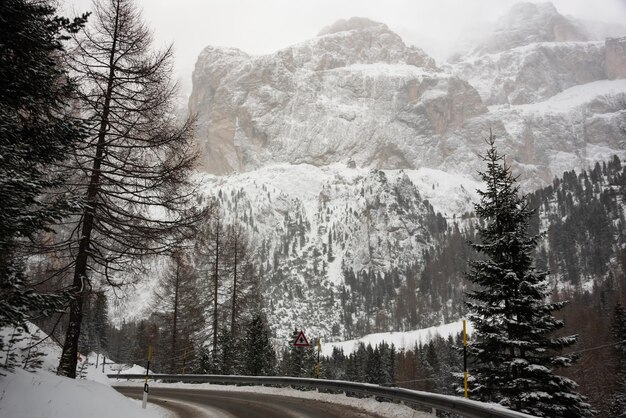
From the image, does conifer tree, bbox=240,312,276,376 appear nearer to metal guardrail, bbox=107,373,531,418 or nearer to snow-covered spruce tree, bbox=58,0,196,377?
metal guardrail, bbox=107,373,531,418

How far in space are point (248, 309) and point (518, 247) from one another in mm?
20783

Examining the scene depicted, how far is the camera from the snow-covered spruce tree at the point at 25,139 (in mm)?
6402

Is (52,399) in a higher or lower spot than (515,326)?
lower

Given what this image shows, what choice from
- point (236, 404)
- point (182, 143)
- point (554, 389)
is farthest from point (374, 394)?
point (182, 143)

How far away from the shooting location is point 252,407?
1366 centimetres

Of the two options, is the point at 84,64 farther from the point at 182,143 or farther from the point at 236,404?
the point at 236,404

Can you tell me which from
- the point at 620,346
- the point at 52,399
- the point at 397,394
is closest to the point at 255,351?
the point at 397,394

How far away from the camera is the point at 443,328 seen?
15850 cm

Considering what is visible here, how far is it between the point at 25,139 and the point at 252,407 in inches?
387

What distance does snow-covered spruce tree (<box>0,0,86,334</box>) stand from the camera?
6.40 m

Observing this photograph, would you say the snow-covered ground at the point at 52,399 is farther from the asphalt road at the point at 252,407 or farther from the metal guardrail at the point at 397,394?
the metal guardrail at the point at 397,394

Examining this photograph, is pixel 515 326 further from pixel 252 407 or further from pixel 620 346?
pixel 620 346

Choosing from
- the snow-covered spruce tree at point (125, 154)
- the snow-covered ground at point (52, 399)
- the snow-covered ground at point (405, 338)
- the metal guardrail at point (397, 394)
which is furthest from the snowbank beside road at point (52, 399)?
the snow-covered ground at point (405, 338)

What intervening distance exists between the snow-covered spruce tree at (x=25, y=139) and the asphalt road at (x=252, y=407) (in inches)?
271
